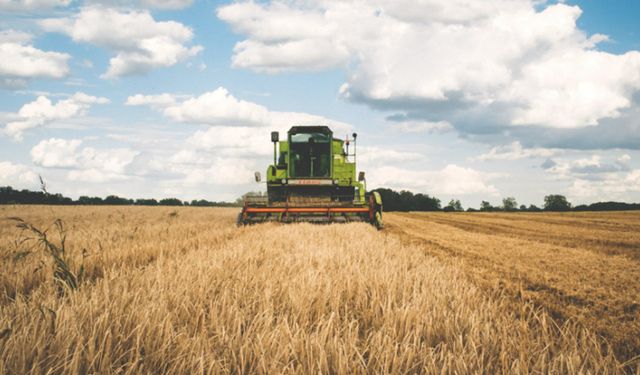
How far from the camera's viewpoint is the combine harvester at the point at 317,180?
1467 centimetres

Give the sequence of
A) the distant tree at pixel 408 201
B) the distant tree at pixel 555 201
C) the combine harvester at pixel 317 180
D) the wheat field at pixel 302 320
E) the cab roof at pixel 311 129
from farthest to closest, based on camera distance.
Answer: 1. the distant tree at pixel 555 201
2. the distant tree at pixel 408 201
3. the cab roof at pixel 311 129
4. the combine harvester at pixel 317 180
5. the wheat field at pixel 302 320

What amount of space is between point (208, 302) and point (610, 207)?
Answer: 174 ft

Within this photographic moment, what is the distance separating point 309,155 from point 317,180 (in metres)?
1.34

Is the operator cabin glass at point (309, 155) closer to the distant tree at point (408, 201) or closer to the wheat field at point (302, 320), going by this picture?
the wheat field at point (302, 320)

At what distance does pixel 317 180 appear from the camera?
15.8 metres

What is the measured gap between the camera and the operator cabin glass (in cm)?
1656

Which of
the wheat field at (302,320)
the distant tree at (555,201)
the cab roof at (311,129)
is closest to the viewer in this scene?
the wheat field at (302,320)

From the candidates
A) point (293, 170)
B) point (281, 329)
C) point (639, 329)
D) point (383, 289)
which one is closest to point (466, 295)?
point (383, 289)

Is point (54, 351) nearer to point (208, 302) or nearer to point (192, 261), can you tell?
point (208, 302)

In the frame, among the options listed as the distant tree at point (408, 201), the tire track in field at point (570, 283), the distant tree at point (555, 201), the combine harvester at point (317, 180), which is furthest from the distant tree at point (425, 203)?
the tire track in field at point (570, 283)

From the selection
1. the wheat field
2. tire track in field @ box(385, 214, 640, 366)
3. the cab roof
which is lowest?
tire track in field @ box(385, 214, 640, 366)

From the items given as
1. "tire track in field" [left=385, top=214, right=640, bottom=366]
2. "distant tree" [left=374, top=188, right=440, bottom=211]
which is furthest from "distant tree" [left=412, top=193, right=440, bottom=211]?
"tire track in field" [left=385, top=214, right=640, bottom=366]

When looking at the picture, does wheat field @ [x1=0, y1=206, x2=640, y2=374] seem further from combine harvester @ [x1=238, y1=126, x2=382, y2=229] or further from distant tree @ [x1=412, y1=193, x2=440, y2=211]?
distant tree @ [x1=412, y1=193, x2=440, y2=211]

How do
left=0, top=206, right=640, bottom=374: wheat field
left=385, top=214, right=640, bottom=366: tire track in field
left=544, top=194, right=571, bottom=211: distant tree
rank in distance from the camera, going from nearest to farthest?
left=0, top=206, right=640, bottom=374: wheat field < left=385, top=214, right=640, bottom=366: tire track in field < left=544, top=194, right=571, bottom=211: distant tree
